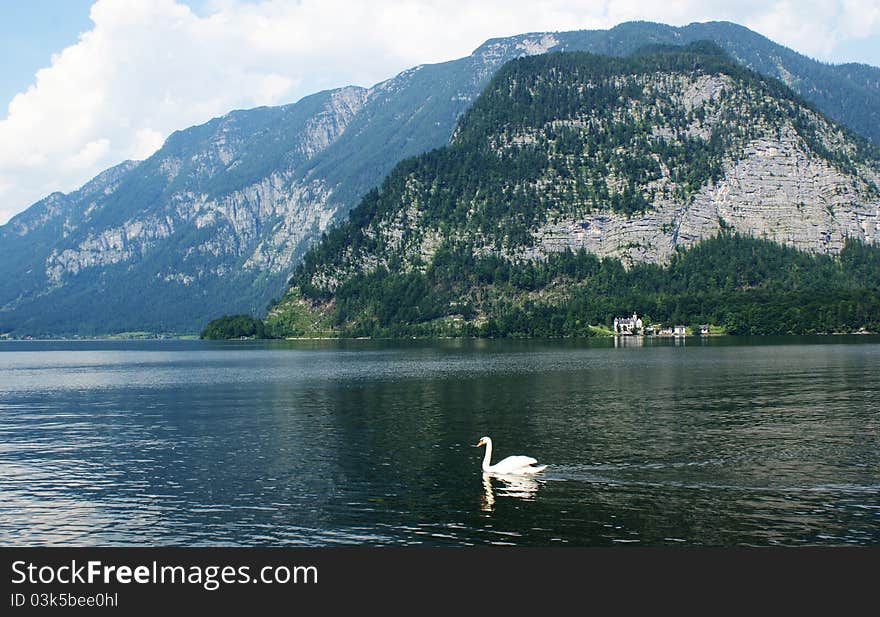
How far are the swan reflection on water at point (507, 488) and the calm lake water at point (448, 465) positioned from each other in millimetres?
249

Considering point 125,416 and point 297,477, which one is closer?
point 297,477

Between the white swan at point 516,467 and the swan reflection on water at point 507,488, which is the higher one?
the white swan at point 516,467

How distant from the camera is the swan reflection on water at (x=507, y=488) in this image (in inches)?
1901

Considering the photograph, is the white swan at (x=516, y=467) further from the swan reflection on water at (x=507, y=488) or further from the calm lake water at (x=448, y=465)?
the calm lake water at (x=448, y=465)

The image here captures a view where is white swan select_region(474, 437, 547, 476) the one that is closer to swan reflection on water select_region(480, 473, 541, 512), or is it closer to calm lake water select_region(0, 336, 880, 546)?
swan reflection on water select_region(480, 473, 541, 512)

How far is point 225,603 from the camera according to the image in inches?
1266

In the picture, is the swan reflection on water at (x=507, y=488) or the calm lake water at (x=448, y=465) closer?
the calm lake water at (x=448, y=465)

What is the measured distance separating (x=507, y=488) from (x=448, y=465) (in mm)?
8788

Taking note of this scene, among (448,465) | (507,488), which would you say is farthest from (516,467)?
(448,465)

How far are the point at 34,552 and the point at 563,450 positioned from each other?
121 ft

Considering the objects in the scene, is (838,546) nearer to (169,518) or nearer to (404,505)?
(404,505)

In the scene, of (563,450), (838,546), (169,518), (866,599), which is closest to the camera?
(866,599)

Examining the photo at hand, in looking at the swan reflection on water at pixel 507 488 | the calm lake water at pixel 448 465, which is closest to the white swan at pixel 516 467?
the swan reflection on water at pixel 507 488

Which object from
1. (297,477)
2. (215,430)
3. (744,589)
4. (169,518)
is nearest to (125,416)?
(215,430)
